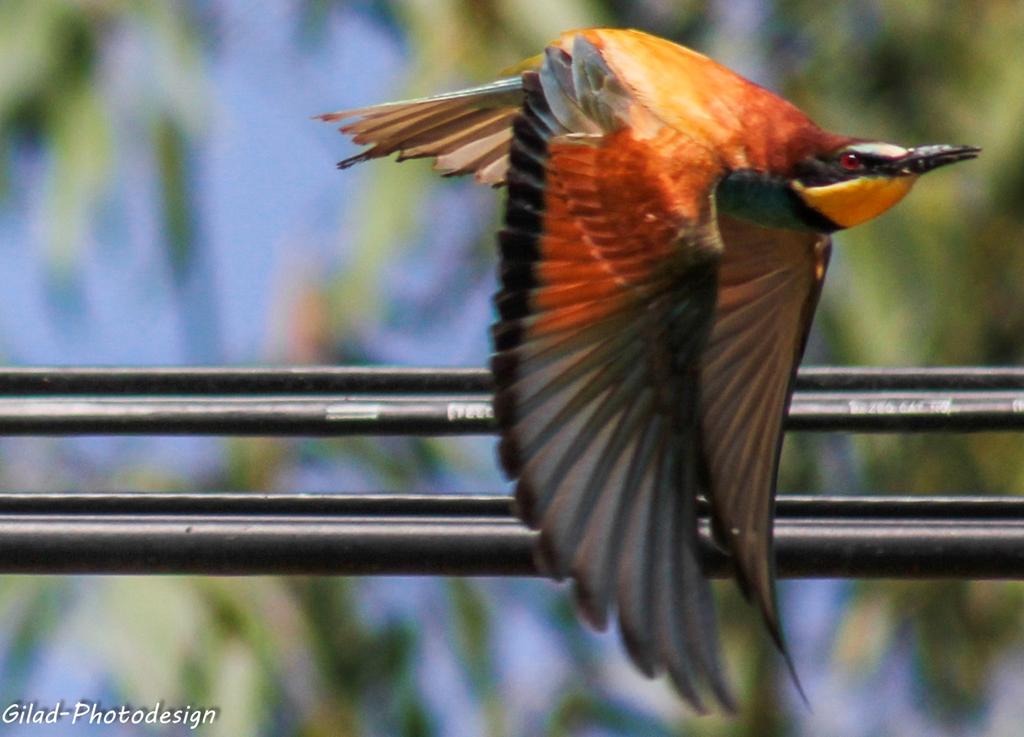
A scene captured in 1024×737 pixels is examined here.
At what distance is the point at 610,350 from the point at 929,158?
0.47m

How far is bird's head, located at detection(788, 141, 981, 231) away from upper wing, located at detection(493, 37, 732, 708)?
0.22 m

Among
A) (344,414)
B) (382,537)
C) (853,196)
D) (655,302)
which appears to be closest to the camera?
(382,537)

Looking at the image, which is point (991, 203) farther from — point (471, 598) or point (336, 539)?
point (336, 539)

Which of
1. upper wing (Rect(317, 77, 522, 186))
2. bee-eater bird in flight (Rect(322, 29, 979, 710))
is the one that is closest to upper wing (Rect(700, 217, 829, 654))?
bee-eater bird in flight (Rect(322, 29, 979, 710))

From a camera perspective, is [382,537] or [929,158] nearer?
[382,537]

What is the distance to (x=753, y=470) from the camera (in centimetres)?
184

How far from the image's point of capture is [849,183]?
7.00 feet

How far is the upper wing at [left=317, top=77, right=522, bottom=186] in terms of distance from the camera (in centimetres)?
225

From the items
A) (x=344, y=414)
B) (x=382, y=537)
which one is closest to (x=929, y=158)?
(x=344, y=414)

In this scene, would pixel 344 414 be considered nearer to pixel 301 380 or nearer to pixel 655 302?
pixel 301 380

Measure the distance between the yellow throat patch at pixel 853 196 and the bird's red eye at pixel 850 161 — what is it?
0.02 meters

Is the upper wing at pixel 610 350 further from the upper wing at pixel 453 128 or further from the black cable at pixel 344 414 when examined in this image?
the upper wing at pixel 453 128

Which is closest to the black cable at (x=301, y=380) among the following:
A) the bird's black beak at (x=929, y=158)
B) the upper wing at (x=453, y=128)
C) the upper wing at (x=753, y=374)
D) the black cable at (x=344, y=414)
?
the black cable at (x=344, y=414)

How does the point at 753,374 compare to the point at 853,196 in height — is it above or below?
below
